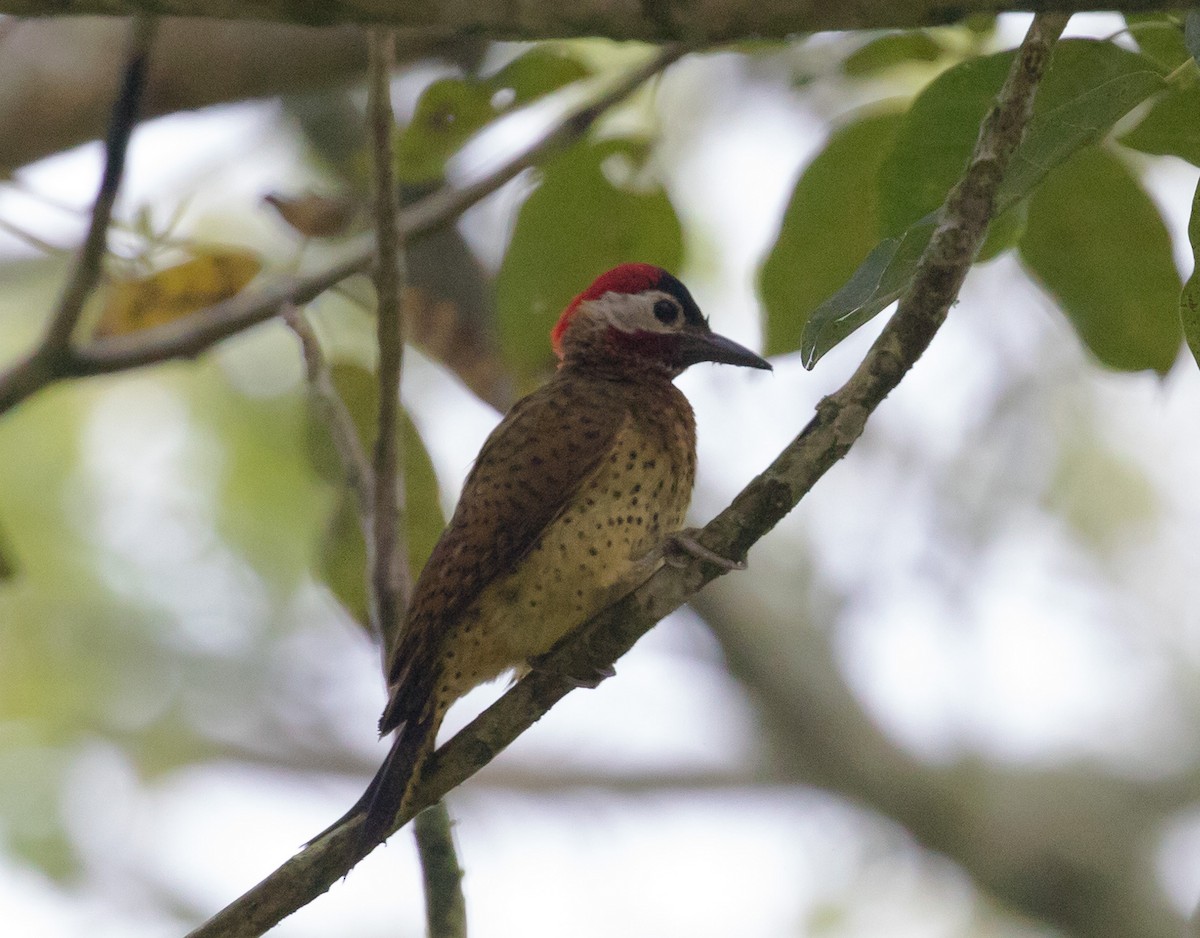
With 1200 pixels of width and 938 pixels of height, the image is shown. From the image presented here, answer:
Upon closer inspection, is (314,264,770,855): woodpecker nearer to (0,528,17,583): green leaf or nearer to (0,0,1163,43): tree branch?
(0,528,17,583): green leaf

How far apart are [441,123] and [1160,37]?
1628 mm

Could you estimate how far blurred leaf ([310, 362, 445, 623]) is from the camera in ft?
10.0

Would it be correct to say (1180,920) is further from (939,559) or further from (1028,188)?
(1028,188)

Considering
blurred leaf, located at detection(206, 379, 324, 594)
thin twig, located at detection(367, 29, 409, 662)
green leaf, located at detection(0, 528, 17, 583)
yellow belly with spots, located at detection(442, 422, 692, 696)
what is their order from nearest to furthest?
thin twig, located at detection(367, 29, 409, 662)
yellow belly with spots, located at detection(442, 422, 692, 696)
green leaf, located at detection(0, 528, 17, 583)
blurred leaf, located at detection(206, 379, 324, 594)

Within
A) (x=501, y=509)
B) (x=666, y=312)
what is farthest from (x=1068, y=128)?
(x=666, y=312)

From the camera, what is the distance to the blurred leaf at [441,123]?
10.3 ft

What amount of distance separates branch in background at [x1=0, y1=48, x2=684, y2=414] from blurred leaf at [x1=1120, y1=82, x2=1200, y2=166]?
53.1 inches

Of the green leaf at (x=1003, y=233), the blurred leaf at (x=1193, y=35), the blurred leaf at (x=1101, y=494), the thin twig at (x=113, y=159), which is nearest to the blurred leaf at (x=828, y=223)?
the green leaf at (x=1003, y=233)

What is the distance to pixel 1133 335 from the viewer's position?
8.34 ft

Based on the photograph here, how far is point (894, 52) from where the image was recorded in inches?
116

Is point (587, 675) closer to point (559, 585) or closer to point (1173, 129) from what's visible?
point (559, 585)

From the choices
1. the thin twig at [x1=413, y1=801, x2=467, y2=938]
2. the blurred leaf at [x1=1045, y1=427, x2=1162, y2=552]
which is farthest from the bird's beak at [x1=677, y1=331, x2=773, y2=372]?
the blurred leaf at [x1=1045, y1=427, x2=1162, y2=552]

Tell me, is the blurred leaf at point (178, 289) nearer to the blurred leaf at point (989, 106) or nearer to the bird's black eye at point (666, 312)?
the bird's black eye at point (666, 312)

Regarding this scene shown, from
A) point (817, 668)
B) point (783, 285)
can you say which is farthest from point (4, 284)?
point (783, 285)
